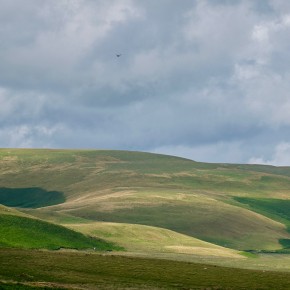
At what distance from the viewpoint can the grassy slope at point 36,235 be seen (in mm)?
103188

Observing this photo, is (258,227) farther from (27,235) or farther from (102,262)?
(102,262)

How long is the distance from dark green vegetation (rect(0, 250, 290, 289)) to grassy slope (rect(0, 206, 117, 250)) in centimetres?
1794

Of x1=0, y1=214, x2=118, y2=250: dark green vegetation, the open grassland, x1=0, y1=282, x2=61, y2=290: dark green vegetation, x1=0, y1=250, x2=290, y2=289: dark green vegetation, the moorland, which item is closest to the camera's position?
x1=0, y1=282, x2=61, y2=290: dark green vegetation

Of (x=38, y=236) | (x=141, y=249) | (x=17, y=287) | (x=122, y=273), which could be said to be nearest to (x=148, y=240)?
(x=141, y=249)

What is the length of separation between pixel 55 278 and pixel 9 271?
4.50 m

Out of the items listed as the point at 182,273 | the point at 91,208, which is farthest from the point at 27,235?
the point at 91,208

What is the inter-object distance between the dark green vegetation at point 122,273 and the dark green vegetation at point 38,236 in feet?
58.4

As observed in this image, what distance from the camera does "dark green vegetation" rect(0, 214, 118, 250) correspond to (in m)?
103

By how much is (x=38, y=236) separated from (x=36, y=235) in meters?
0.36

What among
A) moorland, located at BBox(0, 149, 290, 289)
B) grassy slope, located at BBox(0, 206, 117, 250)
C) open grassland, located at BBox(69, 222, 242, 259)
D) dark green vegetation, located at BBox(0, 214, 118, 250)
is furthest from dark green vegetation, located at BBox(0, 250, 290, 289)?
open grassland, located at BBox(69, 222, 242, 259)

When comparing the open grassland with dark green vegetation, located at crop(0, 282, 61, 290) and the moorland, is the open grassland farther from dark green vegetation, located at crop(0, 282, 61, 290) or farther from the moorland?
dark green vegetation, located at crop(0, 282, 61, 290)

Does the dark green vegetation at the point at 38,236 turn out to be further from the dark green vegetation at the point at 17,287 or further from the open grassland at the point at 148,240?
the dark green vegetation at the point at 17,287

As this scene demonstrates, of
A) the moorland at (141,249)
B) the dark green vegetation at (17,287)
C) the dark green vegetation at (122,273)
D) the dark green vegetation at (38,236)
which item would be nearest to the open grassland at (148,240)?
the moorland at (141,249)

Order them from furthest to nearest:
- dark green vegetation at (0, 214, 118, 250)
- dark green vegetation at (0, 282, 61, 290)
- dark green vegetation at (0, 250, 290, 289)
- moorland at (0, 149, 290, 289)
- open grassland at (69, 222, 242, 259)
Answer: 1. open grassland at (69, 222, 242, 259)
2. dark green vegetation at (0, 214, 118, 250)
3. moorland at (0, 149, 290, 289)
4. dark green vegetation at (0, 250, 290, 289)
5. dark green vegetation at (0, 282, 61, 290)
